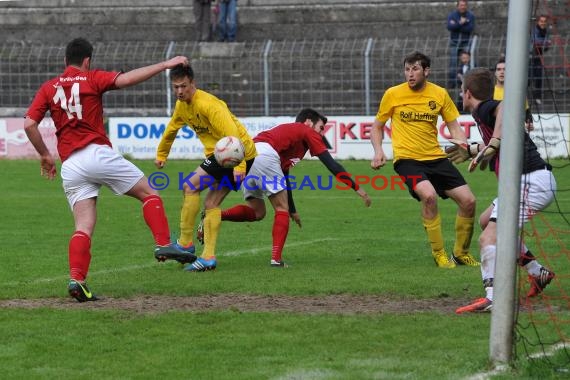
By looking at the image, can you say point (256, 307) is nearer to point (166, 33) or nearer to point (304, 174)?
point (304, 174)

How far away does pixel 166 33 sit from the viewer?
111 ft

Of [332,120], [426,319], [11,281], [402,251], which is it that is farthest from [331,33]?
[426,319]

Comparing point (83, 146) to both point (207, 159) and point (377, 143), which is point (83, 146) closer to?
point (207, 159)

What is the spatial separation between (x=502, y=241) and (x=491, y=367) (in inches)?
27.4

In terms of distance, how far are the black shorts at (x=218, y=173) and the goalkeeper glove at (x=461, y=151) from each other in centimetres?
195

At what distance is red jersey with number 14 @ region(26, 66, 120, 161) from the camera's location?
922cm

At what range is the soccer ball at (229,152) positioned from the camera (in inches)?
416

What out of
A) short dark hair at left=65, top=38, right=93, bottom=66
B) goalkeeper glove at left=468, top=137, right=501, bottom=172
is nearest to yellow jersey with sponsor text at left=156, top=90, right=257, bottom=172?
short dark hair at left=65, top=38, right=93, bottom=66

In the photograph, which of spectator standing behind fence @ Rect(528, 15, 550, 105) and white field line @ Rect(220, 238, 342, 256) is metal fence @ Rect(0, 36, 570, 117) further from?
white field line @ Rect(220, 238, 342, 256)

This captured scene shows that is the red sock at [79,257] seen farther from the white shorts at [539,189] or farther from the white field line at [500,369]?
the white field line at [500,369]

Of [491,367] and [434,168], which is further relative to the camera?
[434,168]

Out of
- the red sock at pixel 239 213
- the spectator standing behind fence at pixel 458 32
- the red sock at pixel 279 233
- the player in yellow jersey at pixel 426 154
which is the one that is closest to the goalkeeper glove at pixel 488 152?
the player in yellow jersey at pixel 426 154

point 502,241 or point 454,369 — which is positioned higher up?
point 502,241

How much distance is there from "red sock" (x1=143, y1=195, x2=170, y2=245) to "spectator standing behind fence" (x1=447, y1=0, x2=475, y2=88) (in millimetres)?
18353
